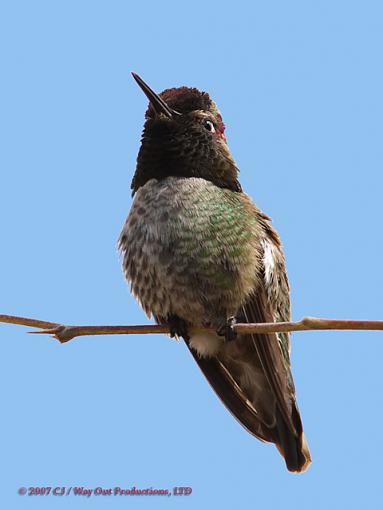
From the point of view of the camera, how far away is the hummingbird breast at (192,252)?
4.94m

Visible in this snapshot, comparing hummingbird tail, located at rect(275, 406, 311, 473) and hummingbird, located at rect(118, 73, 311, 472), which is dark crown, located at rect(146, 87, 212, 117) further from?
hummingbird tail, located at rect(275, 406, 311, 473)

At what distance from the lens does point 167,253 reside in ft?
16.3

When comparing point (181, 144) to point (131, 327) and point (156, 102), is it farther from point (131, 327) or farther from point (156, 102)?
point (131, 327)

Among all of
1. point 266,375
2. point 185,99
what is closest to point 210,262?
point 266,375

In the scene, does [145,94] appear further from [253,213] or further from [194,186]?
[253,213]

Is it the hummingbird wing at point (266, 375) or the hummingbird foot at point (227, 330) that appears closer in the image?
the hummingbird foot at point (227, 330)

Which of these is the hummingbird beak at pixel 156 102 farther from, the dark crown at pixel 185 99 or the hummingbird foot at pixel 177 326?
the hummingbird foot at pixel 177 326

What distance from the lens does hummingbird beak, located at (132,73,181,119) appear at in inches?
213

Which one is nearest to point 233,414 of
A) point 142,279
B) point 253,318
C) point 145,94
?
point 253,318

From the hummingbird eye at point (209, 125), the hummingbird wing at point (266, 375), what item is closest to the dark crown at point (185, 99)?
the hummingbird eye at point (209, 125)

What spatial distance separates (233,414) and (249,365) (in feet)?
1.20

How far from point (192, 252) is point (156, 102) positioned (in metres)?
1.25

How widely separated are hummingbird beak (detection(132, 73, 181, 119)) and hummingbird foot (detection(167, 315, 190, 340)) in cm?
147

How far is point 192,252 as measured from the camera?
194 inches
